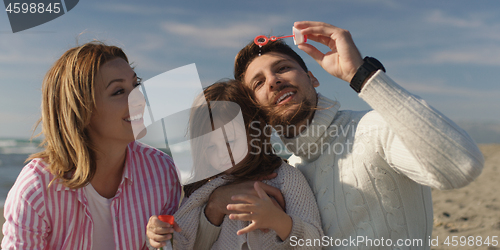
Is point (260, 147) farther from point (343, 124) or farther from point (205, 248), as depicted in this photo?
point (205, 248)

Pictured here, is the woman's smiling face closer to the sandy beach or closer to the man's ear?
the man's ear

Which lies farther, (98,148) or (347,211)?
(98,148)

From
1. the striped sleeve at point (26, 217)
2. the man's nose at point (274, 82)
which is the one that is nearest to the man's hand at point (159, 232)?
the striped sleeve at point (26, 217)

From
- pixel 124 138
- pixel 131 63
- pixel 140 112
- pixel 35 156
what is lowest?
pixel 35 156

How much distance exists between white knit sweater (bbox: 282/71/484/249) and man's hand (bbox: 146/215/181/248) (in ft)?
3.03

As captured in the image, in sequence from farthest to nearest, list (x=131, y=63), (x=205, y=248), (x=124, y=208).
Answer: (x=131, y=63), (x=124, y=208), (x=205, y=248)

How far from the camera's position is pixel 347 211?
2.07 metres

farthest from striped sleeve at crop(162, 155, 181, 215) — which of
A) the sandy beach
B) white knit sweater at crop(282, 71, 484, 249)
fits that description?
the sandy beach

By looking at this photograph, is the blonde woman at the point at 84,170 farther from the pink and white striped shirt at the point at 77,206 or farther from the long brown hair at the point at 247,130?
the long brown hair at the point at 247,130

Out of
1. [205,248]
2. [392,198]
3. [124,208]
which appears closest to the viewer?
[392,198]

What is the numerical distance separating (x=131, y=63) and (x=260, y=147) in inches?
Answer: 44.8

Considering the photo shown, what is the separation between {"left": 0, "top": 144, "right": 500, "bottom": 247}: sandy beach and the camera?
16.4 ft

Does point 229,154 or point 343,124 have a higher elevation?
point 343,124

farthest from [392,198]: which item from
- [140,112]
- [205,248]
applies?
[140,112]
